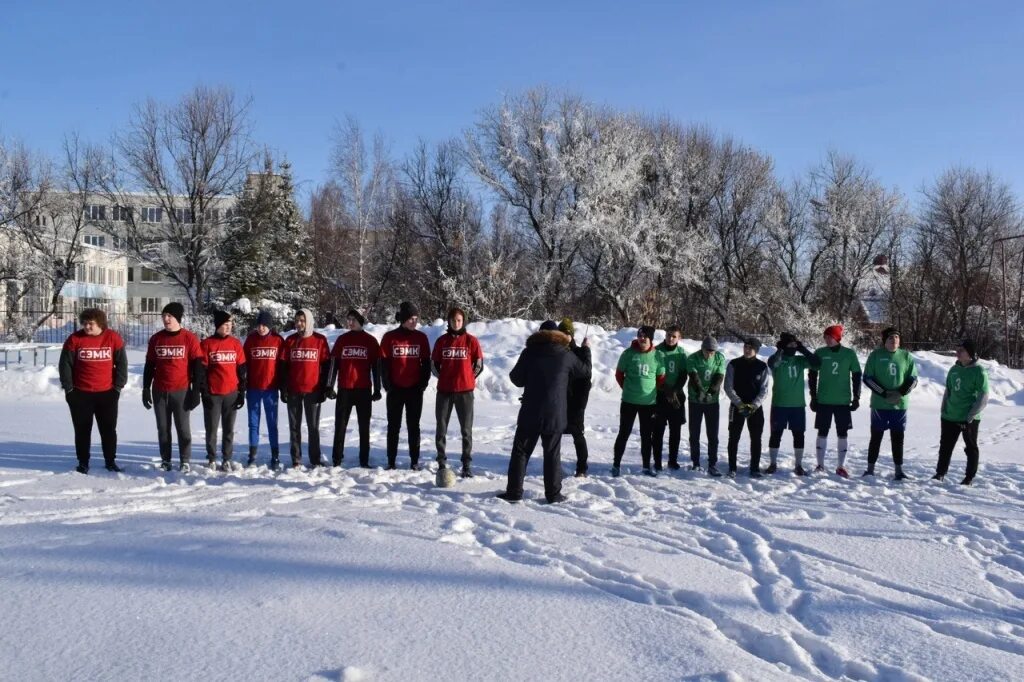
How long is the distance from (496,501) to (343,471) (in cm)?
222

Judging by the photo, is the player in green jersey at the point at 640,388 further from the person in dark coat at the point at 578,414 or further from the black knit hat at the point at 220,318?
the black knit hat at the point at 220,318

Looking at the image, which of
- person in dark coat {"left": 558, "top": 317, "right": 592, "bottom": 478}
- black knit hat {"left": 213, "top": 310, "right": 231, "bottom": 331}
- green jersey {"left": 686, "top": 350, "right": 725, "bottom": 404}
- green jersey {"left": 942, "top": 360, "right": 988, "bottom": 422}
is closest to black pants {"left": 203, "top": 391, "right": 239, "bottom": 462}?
black knit hat {"left": 213, "top": 310, "right": 231, "bottom": 331}

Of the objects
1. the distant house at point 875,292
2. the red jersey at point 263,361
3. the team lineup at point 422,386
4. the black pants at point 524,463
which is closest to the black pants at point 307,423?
the team lineup at point 422,386

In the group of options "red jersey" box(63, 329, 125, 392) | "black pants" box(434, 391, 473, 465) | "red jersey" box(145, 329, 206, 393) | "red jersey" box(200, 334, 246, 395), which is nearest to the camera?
"red jersey" box(63, 329, 125, 392)

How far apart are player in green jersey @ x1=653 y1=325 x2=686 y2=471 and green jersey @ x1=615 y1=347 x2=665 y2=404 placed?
0.23 m

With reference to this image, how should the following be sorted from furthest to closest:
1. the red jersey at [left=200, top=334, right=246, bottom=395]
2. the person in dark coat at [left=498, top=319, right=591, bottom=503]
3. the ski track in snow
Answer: the red jersey at [left=200, top=334, right=246, bottom=395]
the person in dark coat at [left=498, top=319, right=591, bottom=503]
the ski track in snow

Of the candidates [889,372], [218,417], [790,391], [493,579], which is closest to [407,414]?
[218,417]

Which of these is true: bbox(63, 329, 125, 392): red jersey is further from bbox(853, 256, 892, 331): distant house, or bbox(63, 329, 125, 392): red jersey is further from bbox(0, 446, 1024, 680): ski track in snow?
bbox(853, 256, 892, 331): distant house

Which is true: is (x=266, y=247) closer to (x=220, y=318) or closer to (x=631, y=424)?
(x=220, y=318)

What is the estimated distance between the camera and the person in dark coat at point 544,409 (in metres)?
6.95

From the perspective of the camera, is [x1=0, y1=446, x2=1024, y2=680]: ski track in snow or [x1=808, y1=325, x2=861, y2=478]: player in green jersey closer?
[x1=0, y1=446, x2=1024, y2=680]: ski track in snow

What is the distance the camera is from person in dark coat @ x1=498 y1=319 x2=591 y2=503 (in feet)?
22.8

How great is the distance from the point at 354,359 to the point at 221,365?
1.41 metres

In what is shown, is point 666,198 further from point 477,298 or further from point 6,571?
point 6,571
